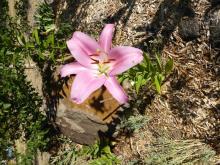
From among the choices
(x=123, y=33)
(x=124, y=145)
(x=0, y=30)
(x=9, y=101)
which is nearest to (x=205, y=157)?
(x=124, y=145)

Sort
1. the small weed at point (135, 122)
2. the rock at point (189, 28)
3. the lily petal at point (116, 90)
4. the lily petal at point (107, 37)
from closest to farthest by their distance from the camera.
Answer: the lily petal at point (116, 90) < the lily petal at point (107, 37) < the rock at point (189, 28) < the small weed at point (135, 122)

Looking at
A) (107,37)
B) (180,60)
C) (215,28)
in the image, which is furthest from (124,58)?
(180,60)

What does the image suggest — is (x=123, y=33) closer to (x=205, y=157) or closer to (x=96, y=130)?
(x=96, y=130)

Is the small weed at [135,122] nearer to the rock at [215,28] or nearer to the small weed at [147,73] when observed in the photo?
the small weed at [147,73]

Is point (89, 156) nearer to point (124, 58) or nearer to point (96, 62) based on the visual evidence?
point (96, 62)

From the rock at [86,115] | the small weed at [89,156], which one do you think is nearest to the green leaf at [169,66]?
the rock at [86,115]

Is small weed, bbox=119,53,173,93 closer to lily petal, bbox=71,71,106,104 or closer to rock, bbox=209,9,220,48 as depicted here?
rock, bbox=209,9,220,48

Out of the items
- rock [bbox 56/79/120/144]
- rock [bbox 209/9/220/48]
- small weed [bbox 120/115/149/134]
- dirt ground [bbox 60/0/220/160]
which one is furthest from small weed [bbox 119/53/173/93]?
rock [bbox 56/79/120/144]
